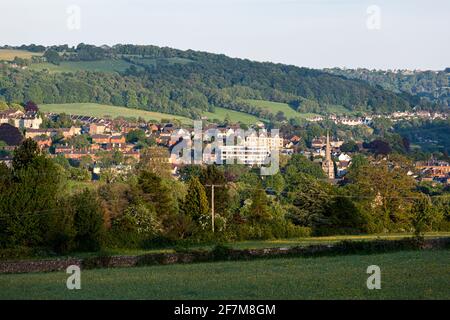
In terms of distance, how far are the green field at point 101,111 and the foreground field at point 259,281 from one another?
140 metres

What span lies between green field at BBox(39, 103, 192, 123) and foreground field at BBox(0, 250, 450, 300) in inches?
5517

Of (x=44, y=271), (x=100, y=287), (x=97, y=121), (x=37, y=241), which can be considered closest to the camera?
(x=100, y=287)

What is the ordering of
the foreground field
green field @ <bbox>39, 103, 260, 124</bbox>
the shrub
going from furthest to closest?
green field @ <bbox>39, 103, 260, 124</bbox>, the shrub, the foreground field

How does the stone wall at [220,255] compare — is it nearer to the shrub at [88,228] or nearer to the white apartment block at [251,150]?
the shrub at [88,228]

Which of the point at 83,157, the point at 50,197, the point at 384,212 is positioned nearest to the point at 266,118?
the point at 83,157

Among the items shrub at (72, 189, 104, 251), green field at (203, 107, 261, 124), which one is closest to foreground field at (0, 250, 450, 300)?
shrub at (72, 189, 104, 251)

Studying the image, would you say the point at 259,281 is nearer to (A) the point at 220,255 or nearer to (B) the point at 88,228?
(A) the point at 220,255

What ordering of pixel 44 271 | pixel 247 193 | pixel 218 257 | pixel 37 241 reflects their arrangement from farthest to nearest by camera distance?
pixel 247 193, pixel 37 241, pixel 218 257, pixel 44 271

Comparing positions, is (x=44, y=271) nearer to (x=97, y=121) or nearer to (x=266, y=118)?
(x=97, y=121)

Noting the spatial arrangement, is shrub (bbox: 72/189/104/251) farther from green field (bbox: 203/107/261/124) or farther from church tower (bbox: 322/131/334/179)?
green field (bbox: 203/107/261/124)

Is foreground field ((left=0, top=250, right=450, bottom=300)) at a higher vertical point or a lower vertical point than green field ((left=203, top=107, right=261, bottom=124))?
lower

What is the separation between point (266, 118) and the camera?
184 metres

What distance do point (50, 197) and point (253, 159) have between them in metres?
94.4

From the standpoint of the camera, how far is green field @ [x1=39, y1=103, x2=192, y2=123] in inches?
6654
